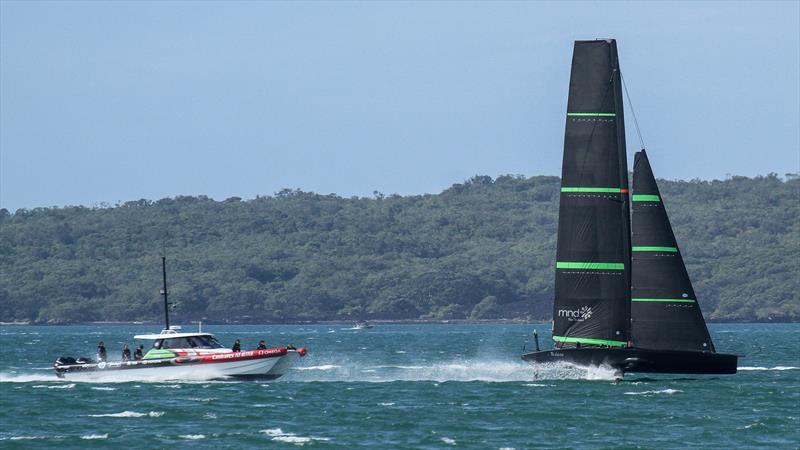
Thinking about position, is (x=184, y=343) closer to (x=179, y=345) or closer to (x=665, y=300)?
(x=179, y=345)

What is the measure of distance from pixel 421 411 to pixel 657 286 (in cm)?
1233

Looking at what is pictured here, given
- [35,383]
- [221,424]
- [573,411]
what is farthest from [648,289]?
[35,383]

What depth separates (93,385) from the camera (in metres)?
67.4

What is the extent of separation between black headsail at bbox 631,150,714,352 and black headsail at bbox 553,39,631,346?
1005 mm

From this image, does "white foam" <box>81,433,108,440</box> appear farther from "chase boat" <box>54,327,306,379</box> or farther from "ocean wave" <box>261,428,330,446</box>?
"chase boat" <box>54,327,306,379</box>

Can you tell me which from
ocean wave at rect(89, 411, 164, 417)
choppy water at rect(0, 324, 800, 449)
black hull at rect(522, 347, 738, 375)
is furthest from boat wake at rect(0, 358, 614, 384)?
ocean wave at rect(89, 411, 164, 417)

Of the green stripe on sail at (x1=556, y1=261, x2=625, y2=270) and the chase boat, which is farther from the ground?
the green stripe on sail at (x1=556, y1=261, x2=625, y2=270)

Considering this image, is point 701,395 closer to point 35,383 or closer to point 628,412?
point 628,412

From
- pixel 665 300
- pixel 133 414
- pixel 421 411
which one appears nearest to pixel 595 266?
pixel 665 300

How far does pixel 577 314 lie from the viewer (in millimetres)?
61031

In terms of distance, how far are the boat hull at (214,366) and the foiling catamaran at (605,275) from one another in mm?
10494

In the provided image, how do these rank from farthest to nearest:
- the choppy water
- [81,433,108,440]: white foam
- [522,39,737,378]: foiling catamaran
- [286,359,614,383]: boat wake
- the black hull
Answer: [286,359,614,383]: boat wake, [522,39,737,378]: foiling catamaran, the black hull, [81,433,108,440]: white foam, the choppy water

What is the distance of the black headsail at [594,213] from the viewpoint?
60094mm

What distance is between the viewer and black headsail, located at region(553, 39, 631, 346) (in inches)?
2366
